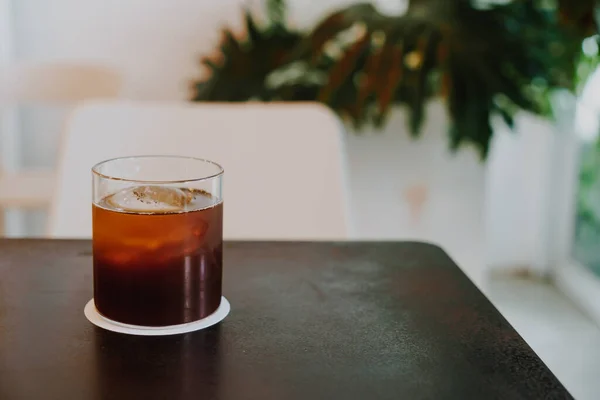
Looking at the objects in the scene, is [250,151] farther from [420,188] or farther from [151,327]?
[420,188]

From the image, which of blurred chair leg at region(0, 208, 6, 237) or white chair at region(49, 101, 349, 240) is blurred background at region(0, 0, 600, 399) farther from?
white chair at region(49, 101, 349, 240)

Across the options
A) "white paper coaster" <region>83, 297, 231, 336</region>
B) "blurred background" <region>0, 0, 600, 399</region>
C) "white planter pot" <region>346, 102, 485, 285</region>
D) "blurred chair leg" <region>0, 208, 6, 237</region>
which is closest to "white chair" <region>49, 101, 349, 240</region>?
"blurred background" <region>0, 0, 600, 399</region>

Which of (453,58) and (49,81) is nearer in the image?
(453,58)

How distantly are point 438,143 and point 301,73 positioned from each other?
0.45 m

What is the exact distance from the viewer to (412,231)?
7.97ft

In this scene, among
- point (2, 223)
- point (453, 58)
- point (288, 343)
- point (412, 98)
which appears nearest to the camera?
point (288, 343)

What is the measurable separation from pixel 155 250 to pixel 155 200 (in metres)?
A: 0.04

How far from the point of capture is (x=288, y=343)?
1.92 ft

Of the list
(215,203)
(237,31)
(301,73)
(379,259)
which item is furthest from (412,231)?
(215,203)

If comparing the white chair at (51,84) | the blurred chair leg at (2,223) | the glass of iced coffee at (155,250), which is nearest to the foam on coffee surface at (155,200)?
the glass of iced coffee at (155,250)

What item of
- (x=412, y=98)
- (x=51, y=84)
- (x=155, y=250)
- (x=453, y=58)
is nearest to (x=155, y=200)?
(x=155, y=250)

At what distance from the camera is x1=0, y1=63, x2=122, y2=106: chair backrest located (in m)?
2.08

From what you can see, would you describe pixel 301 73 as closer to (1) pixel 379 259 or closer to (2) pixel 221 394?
(1) pixel 379 259

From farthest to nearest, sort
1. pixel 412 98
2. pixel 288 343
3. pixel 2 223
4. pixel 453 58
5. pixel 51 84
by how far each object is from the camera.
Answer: pixel 2 223, pixel 51 84, pixel 412 98, pixel 453 58, pixel 288 343
